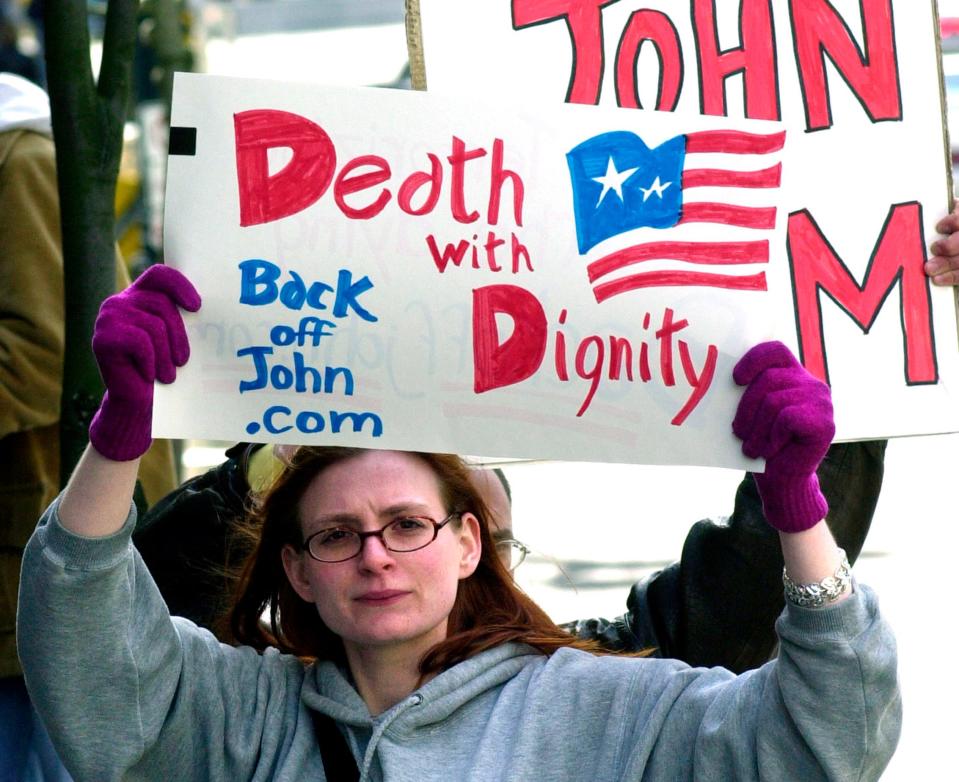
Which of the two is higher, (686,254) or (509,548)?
(686,254)

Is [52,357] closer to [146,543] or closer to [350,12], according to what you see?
[146,543]

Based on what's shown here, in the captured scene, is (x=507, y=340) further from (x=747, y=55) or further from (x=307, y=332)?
(x=747, y=55)

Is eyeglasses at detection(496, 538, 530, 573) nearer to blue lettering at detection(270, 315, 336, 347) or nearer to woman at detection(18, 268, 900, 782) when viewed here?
woman at detection(18, 268, 900, 782)

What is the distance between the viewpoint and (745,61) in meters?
2.66

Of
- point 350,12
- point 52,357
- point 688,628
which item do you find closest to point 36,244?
point 52,357

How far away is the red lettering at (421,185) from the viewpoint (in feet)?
7.75

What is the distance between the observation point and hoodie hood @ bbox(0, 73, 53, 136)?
3475mm

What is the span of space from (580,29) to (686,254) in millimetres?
475

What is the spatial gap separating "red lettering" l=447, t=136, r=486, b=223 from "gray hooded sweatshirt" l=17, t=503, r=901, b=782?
23.8 inches

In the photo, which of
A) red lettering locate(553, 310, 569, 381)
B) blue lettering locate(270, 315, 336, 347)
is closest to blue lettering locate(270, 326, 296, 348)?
blue lettering locate(270, 315, 336, 347)

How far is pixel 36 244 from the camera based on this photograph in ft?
11.0

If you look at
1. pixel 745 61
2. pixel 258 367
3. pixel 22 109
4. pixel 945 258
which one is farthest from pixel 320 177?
pixel 22 109

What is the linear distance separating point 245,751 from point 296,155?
834mm

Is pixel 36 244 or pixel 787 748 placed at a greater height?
pixel 36 244
